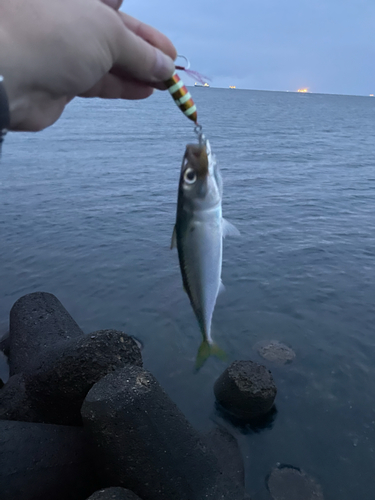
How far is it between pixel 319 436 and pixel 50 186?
25015 mm

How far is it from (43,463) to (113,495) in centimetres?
139

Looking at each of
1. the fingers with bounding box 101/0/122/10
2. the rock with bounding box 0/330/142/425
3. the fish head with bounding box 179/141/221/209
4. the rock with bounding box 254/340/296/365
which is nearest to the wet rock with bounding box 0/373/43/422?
the rock with bounding box 0/330/142/425

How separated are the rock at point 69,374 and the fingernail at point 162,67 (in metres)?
4.12

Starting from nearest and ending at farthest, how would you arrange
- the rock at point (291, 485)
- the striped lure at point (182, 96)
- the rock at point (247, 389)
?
the striped lure at point (182, 96) → the rock at point (291, 485) → the rock at point (247, 389)

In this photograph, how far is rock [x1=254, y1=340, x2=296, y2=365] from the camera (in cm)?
1062

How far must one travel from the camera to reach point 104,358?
19.1ft

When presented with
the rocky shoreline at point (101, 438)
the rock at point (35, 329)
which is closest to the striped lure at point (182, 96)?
the rocky shoreline at point (101, 438)

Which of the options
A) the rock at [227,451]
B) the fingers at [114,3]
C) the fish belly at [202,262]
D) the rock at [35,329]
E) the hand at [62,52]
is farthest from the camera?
the rock at [35,329]

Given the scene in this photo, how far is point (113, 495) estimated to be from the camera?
4.28 metres

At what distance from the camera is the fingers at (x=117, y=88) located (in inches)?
137

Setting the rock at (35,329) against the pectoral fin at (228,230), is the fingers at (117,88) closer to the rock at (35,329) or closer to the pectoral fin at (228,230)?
the pectoral fin at (228,230)

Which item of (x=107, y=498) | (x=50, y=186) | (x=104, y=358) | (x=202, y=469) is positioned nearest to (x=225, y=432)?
(x=202, y=469)

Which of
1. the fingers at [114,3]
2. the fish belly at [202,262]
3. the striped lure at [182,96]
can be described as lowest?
the fish belly at [202,262]

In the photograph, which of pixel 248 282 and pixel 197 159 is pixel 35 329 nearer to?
pixel 197 159
